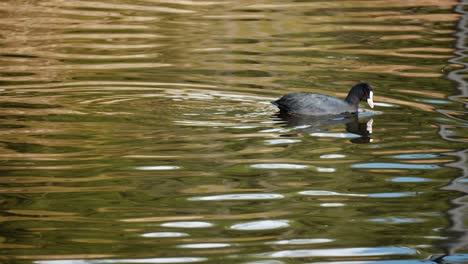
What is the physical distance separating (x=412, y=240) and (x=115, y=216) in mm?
2640

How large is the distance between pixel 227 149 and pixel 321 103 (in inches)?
104

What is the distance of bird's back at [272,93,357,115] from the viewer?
15500 mm

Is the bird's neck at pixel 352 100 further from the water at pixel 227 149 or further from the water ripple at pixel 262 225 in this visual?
the water ripple at pixel 262 225

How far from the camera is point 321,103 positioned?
15703 millimetres

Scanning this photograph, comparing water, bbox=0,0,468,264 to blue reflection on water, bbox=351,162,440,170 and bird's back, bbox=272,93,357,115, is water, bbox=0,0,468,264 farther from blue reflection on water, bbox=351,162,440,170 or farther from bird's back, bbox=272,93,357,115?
bird's back, bbox=272,93,357,115

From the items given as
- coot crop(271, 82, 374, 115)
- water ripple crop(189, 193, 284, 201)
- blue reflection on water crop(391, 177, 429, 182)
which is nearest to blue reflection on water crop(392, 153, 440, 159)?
blue reflection on water crop(391, 177, 429, 182)

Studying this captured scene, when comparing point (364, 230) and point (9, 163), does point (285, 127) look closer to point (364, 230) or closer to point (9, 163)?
point (9, 163)

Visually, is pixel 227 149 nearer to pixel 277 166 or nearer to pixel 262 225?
pixel 277 166

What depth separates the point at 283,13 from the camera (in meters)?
27.4

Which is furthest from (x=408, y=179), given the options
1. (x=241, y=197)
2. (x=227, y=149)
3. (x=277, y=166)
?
(x=227, y=149)

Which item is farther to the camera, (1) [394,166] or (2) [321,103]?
(2) [321,103]

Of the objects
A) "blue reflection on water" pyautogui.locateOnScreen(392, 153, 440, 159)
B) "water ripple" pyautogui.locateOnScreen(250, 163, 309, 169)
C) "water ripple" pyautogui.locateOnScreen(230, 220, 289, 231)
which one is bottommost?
"blue reflection on water" pyautogui.locateOnScreen(392, 153, 440, 159)

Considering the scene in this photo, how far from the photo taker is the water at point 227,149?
32.7 ft

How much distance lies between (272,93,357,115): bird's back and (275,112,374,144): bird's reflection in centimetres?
8
